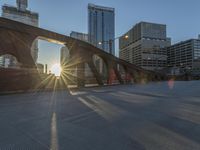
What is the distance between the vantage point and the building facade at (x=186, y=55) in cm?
8844

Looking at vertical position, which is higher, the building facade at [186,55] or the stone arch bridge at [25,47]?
the building facade at [186,55]

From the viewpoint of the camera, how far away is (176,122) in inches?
164

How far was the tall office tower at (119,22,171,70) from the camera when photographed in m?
73.1

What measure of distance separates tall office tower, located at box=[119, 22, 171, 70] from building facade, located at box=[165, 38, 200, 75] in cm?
841

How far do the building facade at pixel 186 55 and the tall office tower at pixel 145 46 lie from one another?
8.41m

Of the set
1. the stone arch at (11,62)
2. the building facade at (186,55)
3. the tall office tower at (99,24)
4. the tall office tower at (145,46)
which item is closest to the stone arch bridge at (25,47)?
the stone arch at (11,62)

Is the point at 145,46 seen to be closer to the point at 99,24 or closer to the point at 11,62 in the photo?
the point at 99,24

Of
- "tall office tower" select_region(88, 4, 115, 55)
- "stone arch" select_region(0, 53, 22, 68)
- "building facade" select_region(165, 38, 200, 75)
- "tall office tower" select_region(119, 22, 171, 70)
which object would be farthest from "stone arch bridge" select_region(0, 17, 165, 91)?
"building facade" select_region(165, 38, 200, 75)

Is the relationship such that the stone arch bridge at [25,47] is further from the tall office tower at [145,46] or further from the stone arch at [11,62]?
the tall office tower at [145,46]

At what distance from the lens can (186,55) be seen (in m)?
90.9

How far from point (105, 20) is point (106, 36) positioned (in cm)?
375

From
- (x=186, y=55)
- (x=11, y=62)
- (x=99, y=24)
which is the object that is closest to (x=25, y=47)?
(x=99, y=24)

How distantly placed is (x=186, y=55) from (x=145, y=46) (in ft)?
106

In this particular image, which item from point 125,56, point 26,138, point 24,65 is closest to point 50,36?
point 24,65
